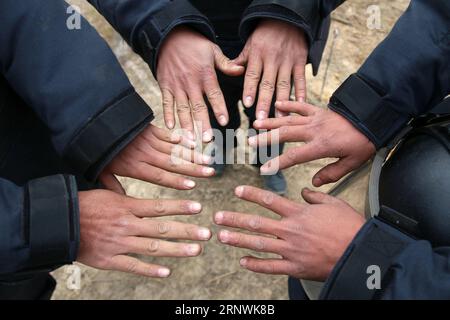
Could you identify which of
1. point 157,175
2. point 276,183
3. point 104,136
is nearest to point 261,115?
point 157,175

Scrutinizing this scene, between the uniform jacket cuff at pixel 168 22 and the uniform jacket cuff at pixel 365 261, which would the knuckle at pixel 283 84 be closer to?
the uniform jacket cuff at pixel 168 22

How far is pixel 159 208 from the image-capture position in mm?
1097

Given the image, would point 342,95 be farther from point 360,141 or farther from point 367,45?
point 367,45

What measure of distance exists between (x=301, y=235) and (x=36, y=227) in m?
0.63

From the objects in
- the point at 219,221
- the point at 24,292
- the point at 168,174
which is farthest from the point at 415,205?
the point at 24,292

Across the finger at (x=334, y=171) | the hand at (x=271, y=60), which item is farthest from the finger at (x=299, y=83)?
the finger at (x=334, y=171)

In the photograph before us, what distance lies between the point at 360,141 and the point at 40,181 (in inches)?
33.5

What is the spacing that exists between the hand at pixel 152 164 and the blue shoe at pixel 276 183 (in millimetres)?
909

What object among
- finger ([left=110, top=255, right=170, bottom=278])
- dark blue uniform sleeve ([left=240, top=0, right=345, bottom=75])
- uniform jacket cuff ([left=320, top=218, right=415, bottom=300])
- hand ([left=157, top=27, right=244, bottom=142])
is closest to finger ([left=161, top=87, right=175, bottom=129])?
hand ([left=157, top=27, right=244, bottom=142])

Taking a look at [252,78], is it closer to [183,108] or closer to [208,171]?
[183,108]

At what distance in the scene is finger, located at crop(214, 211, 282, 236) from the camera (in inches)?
42.1

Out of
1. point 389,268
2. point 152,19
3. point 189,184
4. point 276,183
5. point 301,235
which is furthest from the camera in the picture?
point 276,183

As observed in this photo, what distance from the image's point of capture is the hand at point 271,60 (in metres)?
1.27

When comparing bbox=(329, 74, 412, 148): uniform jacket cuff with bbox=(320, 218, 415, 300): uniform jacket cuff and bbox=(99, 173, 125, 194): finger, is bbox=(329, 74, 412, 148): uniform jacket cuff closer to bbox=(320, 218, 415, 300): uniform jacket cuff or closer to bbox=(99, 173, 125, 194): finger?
bbox=(320, 218, 415, 300): uniform jacket cuff
